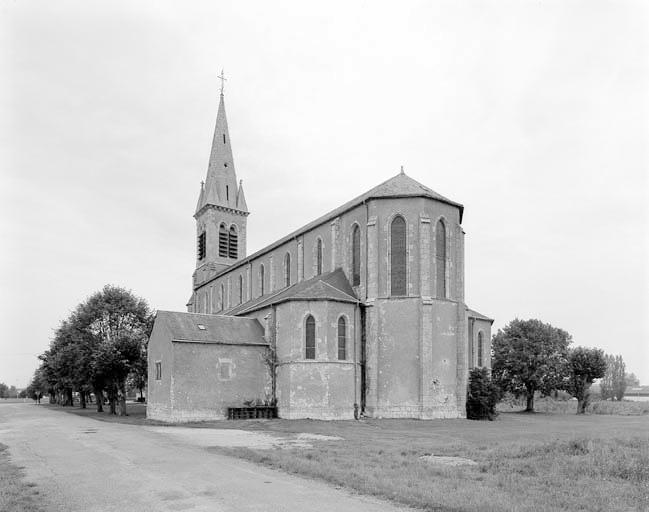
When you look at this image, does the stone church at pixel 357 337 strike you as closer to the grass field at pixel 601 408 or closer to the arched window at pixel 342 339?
the arched window at pixel 342 339

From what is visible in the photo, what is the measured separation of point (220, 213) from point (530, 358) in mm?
40317

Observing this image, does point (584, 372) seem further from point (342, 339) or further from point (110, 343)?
point (110, 343)

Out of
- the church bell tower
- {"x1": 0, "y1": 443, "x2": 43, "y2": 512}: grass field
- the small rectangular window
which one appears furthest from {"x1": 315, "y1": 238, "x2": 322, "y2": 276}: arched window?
{"x1": 0, "y1": 443, "x2": 43, "y2": 512}: grass field

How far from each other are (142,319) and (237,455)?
3475 cm

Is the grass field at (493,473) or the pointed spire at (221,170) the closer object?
the grass field at (493,473)

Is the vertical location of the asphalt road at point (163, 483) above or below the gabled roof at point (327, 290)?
below

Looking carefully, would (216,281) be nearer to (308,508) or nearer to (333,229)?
(333,229)

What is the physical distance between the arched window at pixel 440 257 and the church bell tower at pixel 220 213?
40.2 metres

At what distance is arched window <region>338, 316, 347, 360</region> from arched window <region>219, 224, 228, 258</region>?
40406 millimetres

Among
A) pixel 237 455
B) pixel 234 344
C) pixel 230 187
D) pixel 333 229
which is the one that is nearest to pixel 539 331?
pixel 333 229

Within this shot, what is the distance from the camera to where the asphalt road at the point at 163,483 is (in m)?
11.6

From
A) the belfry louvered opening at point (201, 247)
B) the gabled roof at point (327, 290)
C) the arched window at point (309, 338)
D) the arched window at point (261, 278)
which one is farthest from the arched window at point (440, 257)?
the belfry louvered opening at point (201, 247)

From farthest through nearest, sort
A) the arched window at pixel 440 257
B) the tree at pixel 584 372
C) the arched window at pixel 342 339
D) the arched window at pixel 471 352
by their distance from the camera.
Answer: the tree at pixel 584 372 → the arched window at pixel 471 352 → the arched window at pixel 440 257 → the arched window at pixel 342 339

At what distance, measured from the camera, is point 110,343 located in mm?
47969
